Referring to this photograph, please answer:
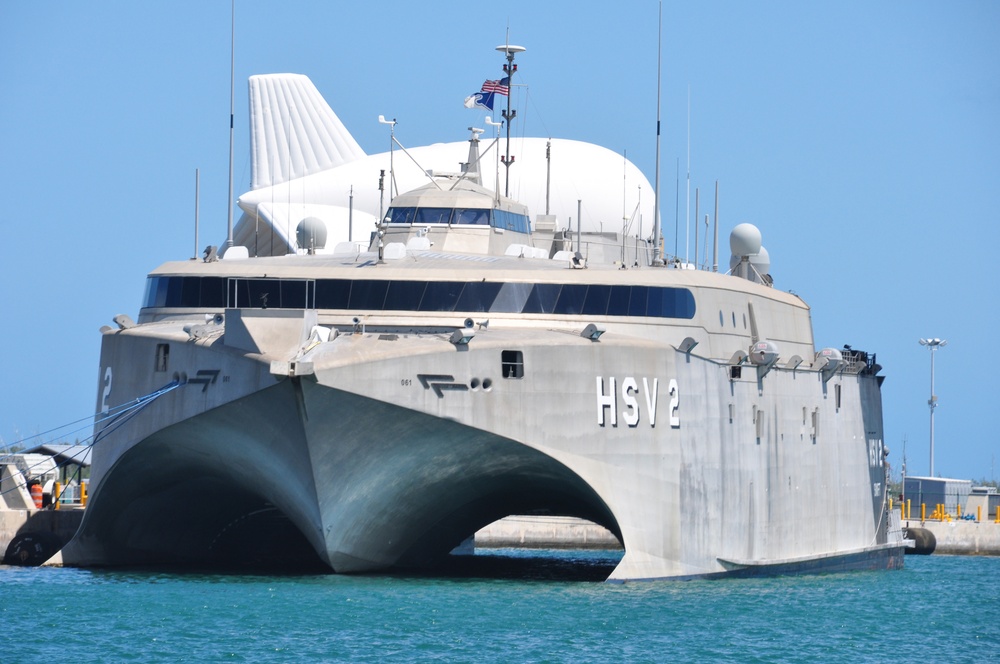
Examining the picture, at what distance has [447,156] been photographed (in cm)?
8712

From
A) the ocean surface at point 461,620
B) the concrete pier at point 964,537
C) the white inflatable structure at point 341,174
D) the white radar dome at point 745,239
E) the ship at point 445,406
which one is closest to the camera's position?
the ocean surface at point 461,620

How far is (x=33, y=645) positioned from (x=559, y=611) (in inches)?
361

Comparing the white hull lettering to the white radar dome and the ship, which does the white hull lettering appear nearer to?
the ship

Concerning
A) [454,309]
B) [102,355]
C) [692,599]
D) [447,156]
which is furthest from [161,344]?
[447,156]

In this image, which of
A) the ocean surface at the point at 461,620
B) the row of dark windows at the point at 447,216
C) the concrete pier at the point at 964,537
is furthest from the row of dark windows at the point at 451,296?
the concrete pier at the point at 964,537

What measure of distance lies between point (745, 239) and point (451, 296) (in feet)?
43.1

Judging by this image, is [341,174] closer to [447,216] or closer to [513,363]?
[447,216]

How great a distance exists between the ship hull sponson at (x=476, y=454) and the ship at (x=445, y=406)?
51mm

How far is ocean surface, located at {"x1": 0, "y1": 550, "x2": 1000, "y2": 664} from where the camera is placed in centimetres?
2962

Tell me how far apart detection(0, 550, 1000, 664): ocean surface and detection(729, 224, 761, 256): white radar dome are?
935 centimetres

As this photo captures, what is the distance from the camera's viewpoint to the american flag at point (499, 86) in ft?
147

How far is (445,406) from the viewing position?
3331cm

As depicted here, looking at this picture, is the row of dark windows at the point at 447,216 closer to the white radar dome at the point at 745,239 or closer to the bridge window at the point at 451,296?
the bridge window at the point at 451,296

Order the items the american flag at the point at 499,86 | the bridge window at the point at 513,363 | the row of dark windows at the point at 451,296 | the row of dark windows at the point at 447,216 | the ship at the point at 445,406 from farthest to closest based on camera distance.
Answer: the american flag at the point at 499,86, the row of dark windows at the point at 447,216, the row of dark windows at the point at 451,296, the bridge window at the point at 513,363, the ship at the point at 445,406
